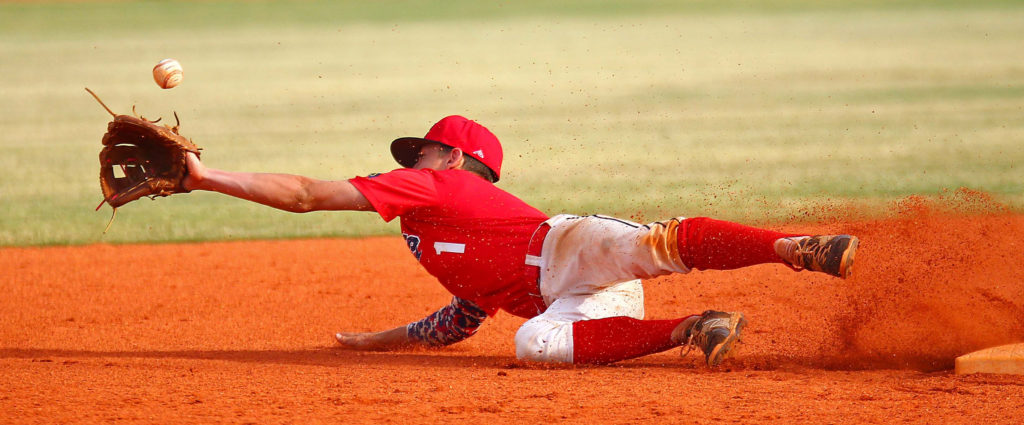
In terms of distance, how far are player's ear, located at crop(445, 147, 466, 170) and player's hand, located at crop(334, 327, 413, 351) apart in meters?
0.84

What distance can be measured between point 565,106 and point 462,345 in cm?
1160

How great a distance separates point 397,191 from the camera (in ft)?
13.7

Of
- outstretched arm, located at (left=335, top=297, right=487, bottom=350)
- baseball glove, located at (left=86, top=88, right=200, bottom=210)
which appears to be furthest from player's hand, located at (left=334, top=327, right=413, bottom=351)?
baseball glove, located at (left=86, top=88, right=200, bottom=210)

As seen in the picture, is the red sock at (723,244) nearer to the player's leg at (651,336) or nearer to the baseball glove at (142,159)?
the player's leg at (651,336)

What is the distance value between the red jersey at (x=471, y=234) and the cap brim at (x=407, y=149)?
0.36 metres

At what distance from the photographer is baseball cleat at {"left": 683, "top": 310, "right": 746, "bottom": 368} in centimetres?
406

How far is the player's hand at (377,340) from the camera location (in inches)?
199

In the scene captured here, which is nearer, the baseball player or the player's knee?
the baseball player

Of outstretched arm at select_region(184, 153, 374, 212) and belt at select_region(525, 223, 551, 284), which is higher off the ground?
outstretched arm at select_region(184, 153, 374, 212)

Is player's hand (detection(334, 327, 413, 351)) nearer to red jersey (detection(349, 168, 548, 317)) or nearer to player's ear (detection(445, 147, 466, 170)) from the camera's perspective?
red jersey (detection(349, 168, 548, 317))

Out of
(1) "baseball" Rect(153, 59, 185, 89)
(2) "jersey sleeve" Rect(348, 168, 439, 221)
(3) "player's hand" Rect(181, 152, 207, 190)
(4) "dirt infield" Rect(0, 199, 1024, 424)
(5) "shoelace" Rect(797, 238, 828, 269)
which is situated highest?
(1) "baseball" Rect(153, 59, 185, 89)

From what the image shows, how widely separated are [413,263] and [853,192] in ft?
12.5

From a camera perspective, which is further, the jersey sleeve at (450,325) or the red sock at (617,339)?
the jersey sleeve at (450,325)

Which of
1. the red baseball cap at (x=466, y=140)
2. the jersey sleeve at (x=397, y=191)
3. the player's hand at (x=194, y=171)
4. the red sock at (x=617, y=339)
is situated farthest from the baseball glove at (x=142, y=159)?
the red sock at (x=617, y=339)
